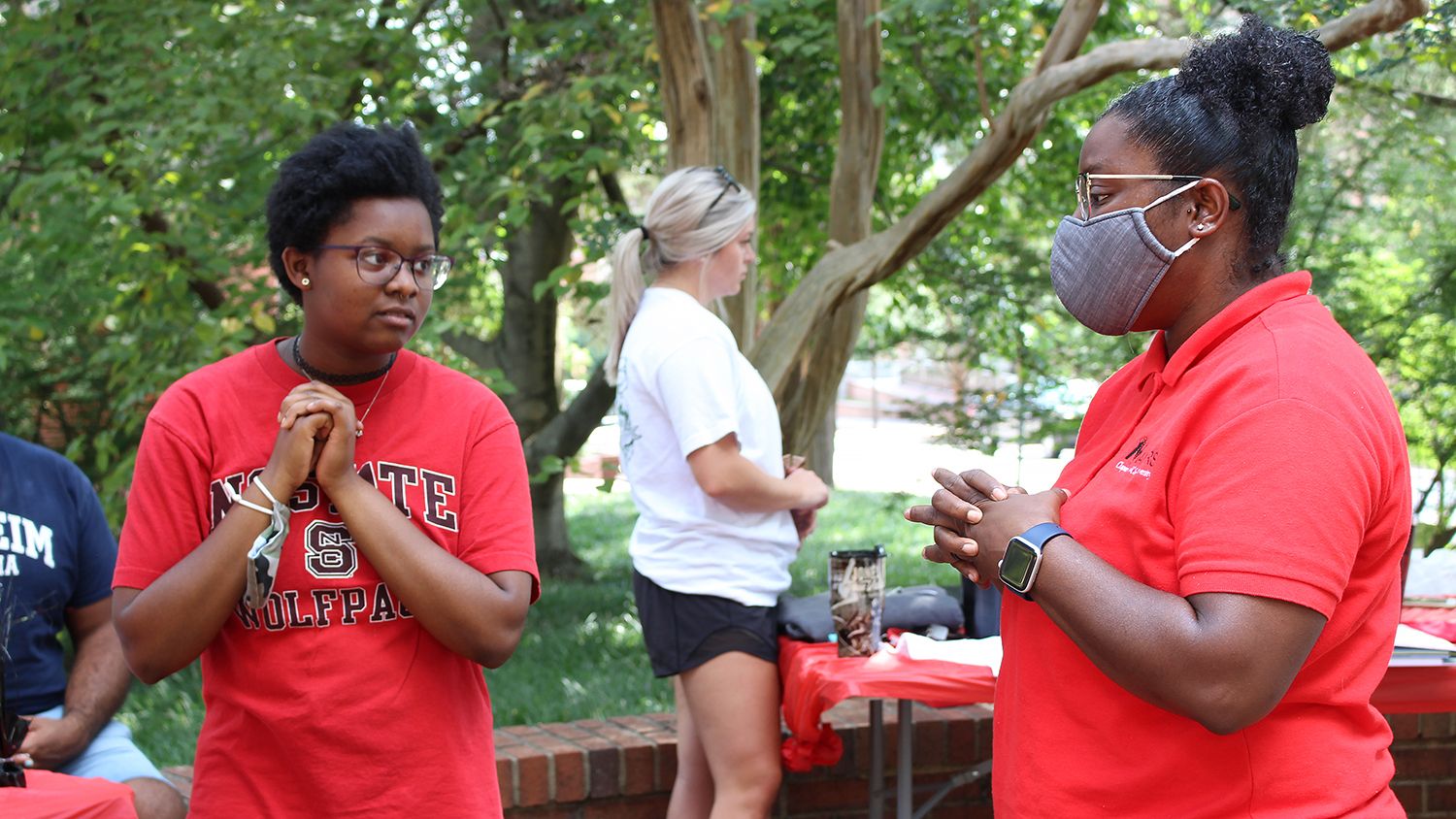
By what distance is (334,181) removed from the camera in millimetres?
2211

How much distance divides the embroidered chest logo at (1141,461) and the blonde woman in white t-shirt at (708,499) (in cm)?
149

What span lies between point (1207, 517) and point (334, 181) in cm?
149

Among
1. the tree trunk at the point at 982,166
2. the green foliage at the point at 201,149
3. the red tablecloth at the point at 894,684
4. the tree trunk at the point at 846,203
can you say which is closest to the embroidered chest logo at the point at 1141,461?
the red tablecloth at the point at 894,684

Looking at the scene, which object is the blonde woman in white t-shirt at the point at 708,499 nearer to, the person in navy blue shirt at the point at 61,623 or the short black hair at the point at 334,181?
the short black hair at the point at 334,181

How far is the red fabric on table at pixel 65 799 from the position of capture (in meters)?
2.09

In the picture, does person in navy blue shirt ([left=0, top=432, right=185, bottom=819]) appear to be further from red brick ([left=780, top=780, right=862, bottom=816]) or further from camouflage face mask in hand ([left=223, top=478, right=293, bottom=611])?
red brick ([left=780, top=780, right=862, bottom=816])

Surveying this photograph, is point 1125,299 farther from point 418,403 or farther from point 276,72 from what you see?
point 276,72

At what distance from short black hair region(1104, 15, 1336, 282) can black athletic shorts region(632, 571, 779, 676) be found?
1.75 m

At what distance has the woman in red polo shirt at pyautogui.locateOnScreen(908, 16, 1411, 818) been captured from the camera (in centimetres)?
146

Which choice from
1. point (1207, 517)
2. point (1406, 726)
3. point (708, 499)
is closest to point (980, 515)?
point (1207, 517)

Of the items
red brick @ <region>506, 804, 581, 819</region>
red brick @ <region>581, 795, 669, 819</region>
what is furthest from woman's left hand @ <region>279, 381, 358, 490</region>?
red brick @ <region>581, 795, 669, 819</region>

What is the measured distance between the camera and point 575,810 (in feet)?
12.4

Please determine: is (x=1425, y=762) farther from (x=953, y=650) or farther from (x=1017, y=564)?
(x=1017, y=564)

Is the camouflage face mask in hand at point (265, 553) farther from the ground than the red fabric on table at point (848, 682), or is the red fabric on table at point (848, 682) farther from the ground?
the camouflage face mask in hand at point (265, 553)
